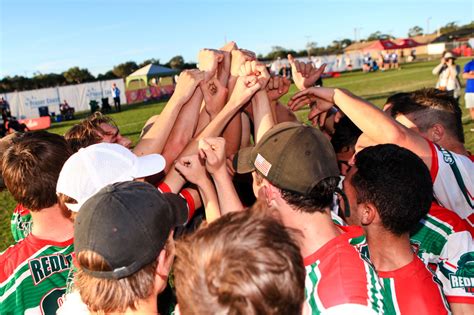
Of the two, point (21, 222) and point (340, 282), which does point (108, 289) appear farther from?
point (21, 222)

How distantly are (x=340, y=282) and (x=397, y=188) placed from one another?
0.74 m

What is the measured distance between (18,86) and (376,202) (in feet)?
171

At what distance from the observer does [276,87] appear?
10.3 feet

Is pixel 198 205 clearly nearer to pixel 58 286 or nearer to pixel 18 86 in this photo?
pixel 58 286

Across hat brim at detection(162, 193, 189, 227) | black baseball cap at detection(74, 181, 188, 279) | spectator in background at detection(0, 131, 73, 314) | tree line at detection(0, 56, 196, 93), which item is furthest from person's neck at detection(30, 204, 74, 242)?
tree line at detection(0, 56, 196, 93)

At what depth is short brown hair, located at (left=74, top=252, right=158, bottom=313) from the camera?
1570mm

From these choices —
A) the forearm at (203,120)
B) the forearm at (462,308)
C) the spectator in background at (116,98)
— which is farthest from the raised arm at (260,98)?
the spectator in background at (116,98)

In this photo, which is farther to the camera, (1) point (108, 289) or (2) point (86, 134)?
(2) point (86, 134)

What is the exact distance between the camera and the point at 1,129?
20.2 m

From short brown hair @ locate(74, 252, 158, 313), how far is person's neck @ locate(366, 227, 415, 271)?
1.25 meters

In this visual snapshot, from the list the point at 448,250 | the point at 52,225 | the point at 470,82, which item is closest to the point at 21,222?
the point at 52,225

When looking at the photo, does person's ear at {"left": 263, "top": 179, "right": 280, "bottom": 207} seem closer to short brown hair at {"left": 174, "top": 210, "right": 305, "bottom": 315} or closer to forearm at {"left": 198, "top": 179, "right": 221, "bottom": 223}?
forearm at {"left": 198, "top": 179, "right": 221, "bottom": 223}

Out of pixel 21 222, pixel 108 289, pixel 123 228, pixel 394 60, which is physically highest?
pixel 394 60

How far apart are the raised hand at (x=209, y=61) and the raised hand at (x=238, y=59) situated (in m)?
0.10
